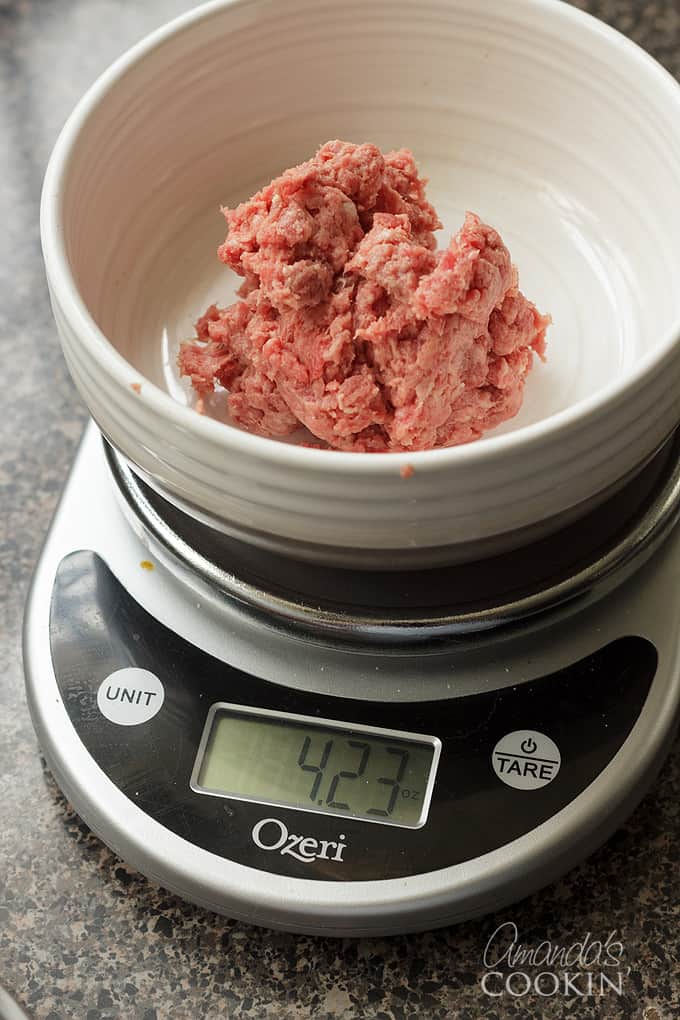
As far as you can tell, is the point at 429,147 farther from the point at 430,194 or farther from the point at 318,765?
the point at 318,765

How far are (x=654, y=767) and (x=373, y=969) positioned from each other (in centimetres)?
24

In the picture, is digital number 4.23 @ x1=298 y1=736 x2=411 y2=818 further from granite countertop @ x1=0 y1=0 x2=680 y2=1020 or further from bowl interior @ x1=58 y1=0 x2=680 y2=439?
bowl interior @ x1=58 y1=0 x2=680 y2=439

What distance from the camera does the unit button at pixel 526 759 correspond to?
0.75 meters

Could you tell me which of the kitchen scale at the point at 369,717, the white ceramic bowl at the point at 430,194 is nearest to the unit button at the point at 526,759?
the kitchen scale at the point at 369,717

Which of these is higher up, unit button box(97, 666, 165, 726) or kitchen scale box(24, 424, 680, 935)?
kitchen scale box(24, 424, 680, 935)

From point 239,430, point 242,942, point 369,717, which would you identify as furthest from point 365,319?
point 242,942

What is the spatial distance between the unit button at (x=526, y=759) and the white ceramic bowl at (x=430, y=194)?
0.49 ft

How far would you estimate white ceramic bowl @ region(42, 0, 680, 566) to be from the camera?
2.10 ft

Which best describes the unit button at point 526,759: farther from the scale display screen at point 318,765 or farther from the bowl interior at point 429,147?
the bowl interior at point 429,147

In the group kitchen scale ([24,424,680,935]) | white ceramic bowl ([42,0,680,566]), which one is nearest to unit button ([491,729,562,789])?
kitchen scale ([24,424,680,935])

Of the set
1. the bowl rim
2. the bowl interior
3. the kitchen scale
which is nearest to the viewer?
the bowl rim

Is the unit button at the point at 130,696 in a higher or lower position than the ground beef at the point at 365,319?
lower

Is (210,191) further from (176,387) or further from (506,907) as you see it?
A: (506,907)

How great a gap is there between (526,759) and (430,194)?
20.5 inches
